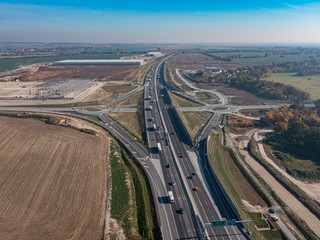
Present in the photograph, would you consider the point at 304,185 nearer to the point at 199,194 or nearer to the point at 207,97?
the point at 199,194

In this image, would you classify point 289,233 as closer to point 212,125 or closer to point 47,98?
point 212,125

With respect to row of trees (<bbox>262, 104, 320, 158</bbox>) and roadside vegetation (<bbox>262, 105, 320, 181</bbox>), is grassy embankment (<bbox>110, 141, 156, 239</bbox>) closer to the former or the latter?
roadside vegetation (<bbox>262, 105, 320, 181</bbox>)

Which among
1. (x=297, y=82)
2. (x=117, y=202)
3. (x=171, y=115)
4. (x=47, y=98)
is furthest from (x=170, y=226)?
(x=297, y=82)

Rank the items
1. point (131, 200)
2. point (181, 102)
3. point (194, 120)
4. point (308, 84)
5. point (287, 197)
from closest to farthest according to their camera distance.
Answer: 1. point (131, 200)
2. point (287, 197)
3. point (194, 120)
4. point (181, 102)
5. point (308, 84)

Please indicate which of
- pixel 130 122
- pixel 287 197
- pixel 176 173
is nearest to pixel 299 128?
pixel 287 197

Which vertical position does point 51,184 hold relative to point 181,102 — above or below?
below

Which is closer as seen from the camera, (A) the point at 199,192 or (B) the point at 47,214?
(B) the point at 47,214
